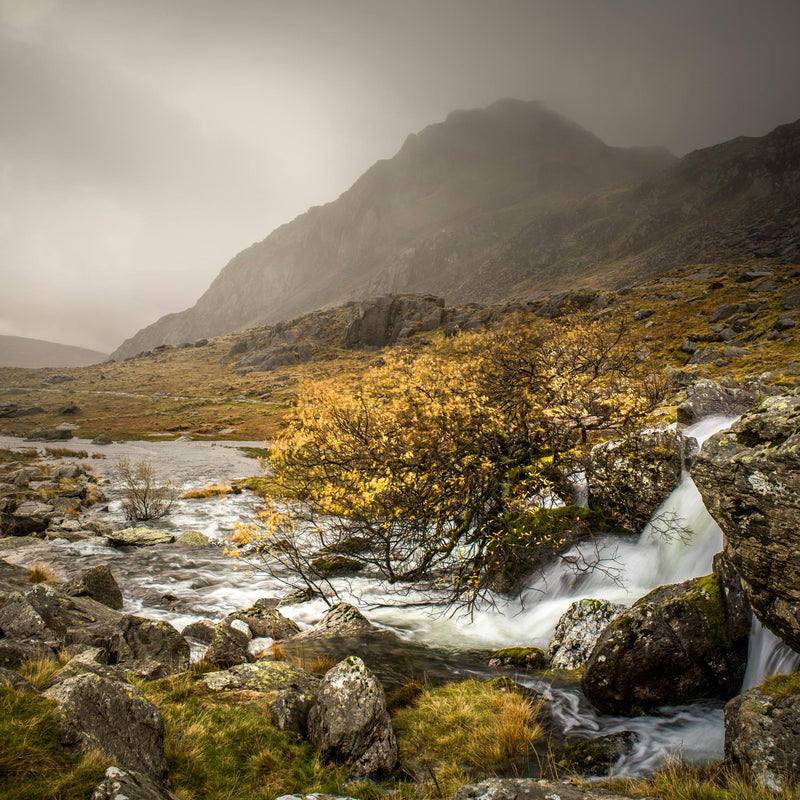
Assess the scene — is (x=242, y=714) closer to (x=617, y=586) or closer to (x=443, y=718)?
(x=443, y=718)

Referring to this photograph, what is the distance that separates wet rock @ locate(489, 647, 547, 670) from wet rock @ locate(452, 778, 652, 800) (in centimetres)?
608

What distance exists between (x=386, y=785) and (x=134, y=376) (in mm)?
210020

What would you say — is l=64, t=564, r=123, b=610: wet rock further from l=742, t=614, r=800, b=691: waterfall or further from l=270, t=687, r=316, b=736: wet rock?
l=742, t=614, r=800, b=691: waterfall

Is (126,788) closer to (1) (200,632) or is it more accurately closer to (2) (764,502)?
(1) (200,632)

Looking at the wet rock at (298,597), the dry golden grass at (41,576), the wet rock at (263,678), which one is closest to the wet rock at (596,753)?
the wet rock at (263,678)

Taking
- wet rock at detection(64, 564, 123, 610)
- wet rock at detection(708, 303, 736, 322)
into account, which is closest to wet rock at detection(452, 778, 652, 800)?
wet rock at detection(64, 564, 123, 610)

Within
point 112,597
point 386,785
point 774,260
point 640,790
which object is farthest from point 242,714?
point 774,260

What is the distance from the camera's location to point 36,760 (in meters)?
4.01

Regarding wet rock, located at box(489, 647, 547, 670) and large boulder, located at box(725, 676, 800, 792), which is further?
wet rock, located at box(489, 647, 547, 670)

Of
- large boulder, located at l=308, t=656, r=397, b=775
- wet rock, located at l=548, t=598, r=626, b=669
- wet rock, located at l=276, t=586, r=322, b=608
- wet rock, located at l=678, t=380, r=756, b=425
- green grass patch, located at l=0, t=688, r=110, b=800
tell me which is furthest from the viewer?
wet rock, located at l=678, t=380, r=756, b=425

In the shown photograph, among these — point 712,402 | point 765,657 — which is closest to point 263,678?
point 765,657

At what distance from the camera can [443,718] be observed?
7.29 m

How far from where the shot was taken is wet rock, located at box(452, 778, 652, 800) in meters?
3.98

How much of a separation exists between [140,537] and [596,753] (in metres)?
22.0
